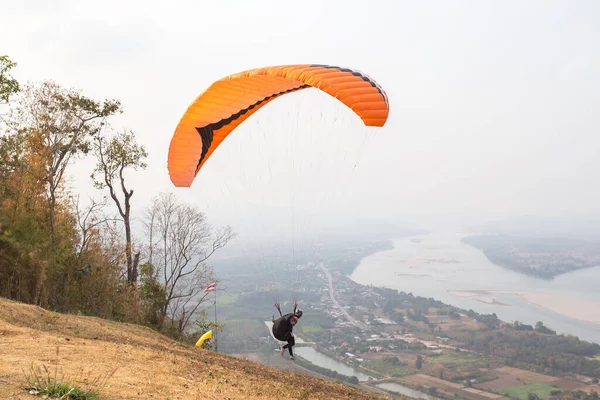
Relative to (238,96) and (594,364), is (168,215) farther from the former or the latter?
(594,364)

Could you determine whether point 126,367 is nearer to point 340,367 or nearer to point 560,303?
point 340,367

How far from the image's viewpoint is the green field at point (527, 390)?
1092 inches

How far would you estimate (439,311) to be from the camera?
185 ft

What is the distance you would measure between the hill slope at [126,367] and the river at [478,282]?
2043 inches

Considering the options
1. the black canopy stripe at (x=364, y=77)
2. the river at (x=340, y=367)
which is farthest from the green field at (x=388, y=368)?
the black canopy stripe at (x=364, y=77)

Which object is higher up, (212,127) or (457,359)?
(212,127)

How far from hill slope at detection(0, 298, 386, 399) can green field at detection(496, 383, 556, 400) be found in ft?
81.0

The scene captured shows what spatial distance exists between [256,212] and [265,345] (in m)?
21.6

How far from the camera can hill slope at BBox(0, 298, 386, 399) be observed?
5.54m

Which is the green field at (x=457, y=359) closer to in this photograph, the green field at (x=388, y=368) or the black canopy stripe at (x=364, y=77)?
the green field at (x=388, y=368)

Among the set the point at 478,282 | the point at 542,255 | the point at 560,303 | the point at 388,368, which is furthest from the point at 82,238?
the point at 542,255

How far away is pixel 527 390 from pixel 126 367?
30.6 meters

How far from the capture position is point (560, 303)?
66875 millimetres

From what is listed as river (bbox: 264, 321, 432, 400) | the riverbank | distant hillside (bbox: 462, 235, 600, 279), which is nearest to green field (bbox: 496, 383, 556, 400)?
river (bbox: 264, 321, 432, 400)
